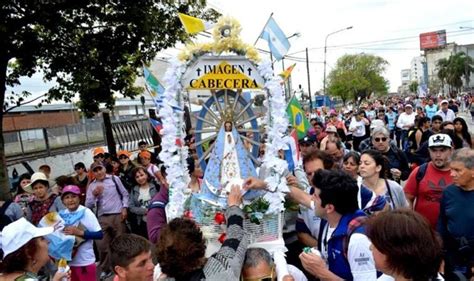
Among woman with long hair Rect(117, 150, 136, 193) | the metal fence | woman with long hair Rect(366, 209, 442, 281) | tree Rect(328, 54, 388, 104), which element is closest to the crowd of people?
woman with long hair Rect(366, 209, 442, 281)

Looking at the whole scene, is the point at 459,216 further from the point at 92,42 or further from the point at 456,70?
the point at 456,70

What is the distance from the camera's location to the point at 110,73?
1230 centimetres

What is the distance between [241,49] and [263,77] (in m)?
0.29

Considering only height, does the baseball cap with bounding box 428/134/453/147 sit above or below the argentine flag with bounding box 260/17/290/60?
below

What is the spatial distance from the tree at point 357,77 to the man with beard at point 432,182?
76821mm

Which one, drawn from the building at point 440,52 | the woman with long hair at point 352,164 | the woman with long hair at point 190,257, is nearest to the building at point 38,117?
the woman with long hair at point 352,164

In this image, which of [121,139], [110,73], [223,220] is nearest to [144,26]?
[110,73]

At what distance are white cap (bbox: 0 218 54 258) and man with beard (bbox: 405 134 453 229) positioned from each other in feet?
11.7

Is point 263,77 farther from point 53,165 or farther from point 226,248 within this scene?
point 53,165

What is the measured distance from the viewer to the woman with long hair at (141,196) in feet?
24.1

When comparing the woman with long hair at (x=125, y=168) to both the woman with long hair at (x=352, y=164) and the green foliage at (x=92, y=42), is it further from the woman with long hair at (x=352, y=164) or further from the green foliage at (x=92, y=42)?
the woman with long hair at (x=352, y=164)

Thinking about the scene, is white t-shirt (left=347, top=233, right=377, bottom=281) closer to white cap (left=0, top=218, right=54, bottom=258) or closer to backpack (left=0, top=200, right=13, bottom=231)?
white cap (left=0, top=218, right=54, bottom=258)

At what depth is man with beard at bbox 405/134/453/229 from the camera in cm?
487

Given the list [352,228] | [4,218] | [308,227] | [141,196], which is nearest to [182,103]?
[308,227]
